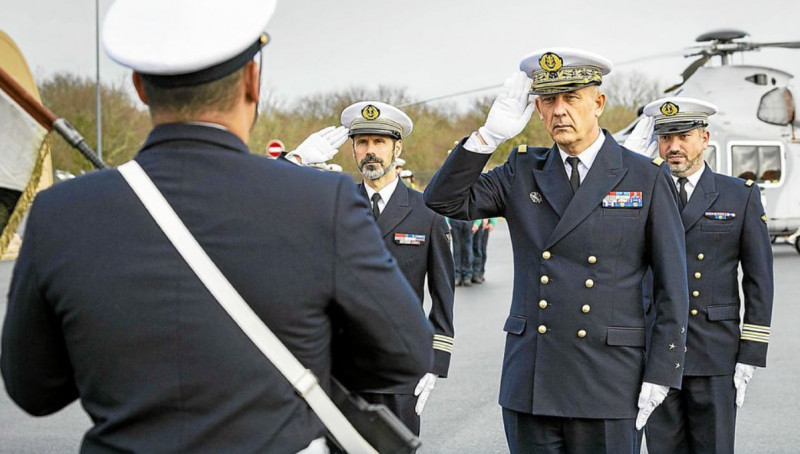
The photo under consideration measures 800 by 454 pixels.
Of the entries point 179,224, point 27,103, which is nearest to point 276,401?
point 179,224

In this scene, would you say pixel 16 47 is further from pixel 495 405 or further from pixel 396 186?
pixel 495 405

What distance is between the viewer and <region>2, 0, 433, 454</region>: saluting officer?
197cm

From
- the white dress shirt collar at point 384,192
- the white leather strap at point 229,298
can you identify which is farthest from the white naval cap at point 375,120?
the white leather strap at point 229,298

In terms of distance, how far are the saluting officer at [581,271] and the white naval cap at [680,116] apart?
1479 millimetres

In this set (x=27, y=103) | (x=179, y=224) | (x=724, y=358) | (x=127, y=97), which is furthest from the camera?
(x=127, y=97)

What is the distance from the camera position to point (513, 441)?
402cm

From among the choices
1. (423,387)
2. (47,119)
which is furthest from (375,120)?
(47,119)

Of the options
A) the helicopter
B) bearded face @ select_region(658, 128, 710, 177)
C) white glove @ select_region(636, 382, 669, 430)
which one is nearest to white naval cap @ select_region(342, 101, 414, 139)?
bearded face @ select_region(658, 128, 710, 177)

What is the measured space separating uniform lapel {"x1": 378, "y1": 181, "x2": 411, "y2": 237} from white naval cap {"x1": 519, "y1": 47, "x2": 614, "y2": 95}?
4.42 feet

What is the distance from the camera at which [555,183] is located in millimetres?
4055

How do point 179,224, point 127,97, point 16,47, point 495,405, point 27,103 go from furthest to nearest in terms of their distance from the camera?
point 127,97 → point 495,405 → point 16,47 → point 27,103 → point 179,224

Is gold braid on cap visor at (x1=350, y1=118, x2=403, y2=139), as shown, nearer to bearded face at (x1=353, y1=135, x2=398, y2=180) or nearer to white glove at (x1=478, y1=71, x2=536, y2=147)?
bearded face at (x1=353, y1=135, x2=398, y2=180)

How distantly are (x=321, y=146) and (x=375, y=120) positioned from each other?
0.46 m

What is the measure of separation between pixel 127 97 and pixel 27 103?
32.6m
